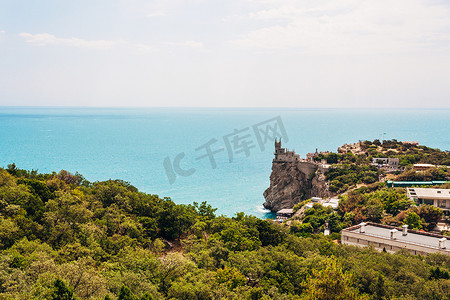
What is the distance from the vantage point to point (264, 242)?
29266 millimetres

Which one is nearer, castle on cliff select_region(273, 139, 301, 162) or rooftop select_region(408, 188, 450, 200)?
rooftop select_region(408, 188, 450, 200)

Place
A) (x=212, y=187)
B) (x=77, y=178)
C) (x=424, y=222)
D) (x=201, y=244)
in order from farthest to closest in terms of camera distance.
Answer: (x=212, y=187), (x=77, y=178), (x=424, y=222), (x=201, y=244)

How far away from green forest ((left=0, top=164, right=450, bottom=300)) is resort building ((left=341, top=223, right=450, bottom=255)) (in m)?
3.41

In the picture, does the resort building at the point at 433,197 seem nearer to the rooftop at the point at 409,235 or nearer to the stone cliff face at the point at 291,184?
the rooftop at the point at 409,235

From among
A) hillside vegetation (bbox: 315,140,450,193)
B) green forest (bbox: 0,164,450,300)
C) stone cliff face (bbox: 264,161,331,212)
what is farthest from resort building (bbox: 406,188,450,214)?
stone cliff face (bbox: 264,161,331,212)

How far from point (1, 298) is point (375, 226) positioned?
30.8 metres

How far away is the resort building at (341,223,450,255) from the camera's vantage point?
28891 mm

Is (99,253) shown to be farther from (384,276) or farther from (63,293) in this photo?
(384,276)

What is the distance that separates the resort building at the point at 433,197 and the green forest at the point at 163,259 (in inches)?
765

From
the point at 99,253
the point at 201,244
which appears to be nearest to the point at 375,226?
the point at 201,244

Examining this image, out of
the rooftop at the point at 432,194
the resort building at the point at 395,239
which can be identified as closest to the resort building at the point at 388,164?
the rooftop at the point at 432,194

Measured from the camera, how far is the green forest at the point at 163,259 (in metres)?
16.9

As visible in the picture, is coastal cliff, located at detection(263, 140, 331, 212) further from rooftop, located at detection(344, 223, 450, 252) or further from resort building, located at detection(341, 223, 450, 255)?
resort building, located at detection(341, 223, 450, 255)

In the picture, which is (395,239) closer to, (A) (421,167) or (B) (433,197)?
(B) (433,197)
